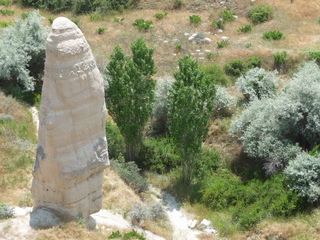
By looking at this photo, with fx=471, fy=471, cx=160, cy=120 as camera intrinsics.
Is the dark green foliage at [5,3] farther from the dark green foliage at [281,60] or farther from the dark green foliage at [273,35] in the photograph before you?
the dark green foliage at [281,60]

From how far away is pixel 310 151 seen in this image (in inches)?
698

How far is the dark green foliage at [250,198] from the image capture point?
16.2 m

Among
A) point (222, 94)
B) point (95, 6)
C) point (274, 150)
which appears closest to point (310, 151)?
point (274, 150)

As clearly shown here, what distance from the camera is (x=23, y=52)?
23000mm

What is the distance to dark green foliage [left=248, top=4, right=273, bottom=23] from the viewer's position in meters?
30.4

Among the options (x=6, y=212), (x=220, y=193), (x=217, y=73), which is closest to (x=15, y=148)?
(x=6, y=212)

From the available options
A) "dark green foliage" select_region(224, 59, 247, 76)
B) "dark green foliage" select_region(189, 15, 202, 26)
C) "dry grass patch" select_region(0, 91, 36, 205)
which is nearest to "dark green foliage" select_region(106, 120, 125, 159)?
"dry grass patch" select_region(0, 91, 36, 205)

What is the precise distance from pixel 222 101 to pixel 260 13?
11.4m

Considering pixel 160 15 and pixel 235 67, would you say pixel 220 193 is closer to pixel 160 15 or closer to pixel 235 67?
pixel 235 67

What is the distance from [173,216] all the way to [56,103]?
27.2 feet

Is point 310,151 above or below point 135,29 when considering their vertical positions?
below

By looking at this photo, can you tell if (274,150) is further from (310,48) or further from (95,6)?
(95,6)

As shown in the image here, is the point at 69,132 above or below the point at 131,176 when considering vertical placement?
above

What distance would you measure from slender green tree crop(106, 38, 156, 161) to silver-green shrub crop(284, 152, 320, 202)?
595cm
